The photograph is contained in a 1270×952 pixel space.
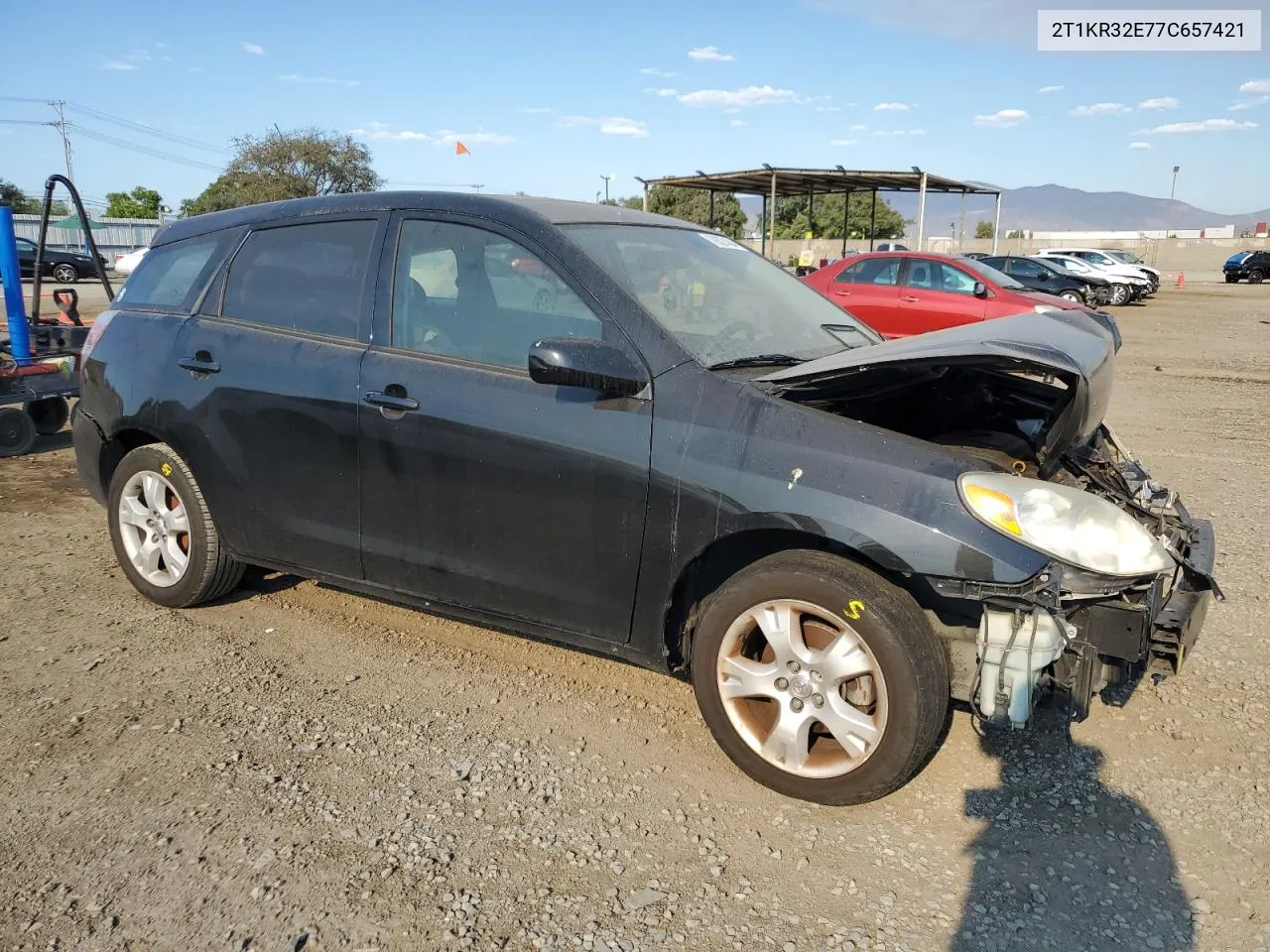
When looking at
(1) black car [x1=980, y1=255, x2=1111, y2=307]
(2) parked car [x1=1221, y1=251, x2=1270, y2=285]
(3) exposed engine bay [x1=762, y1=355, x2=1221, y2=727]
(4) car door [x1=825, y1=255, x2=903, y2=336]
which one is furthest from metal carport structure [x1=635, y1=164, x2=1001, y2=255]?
(3) exposed engine bay [x1=762, y1=355, x2=1221, y2=727]

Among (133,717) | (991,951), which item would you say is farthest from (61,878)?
(991,951)

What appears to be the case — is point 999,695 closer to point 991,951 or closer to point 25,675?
point 991,951

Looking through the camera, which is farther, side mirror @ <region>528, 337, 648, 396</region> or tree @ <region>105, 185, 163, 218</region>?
tree @ <region>105, 185, 163, 218</region>

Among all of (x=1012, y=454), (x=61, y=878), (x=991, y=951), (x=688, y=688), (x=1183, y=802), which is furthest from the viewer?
(x=688, y=688)

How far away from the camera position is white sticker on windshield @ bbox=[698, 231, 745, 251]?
4.19m

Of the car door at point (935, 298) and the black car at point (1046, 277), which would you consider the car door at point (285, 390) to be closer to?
the car door at point (935, 298)

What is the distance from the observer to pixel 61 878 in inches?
101

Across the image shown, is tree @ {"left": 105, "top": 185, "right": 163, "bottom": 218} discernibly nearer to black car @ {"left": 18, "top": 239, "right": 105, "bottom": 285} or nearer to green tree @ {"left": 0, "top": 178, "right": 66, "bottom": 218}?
green tree @ {"left": 0, "top": 178, "right": 66, "bottom": 218}

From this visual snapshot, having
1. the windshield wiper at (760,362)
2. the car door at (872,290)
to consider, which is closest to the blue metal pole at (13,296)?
the windshield wiper at (760,362)

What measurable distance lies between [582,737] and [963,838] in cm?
128

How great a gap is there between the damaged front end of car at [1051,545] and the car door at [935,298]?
11557 mm

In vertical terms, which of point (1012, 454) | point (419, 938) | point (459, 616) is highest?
point (1012, 454)

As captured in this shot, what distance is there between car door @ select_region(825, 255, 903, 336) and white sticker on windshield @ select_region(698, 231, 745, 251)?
35.4 feet

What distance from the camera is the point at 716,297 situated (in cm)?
367
